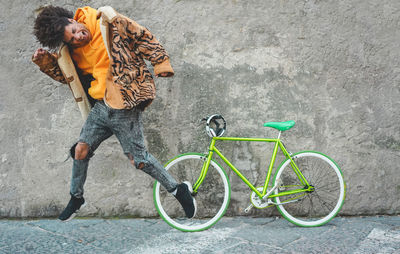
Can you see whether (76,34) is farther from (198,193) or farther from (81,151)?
(198,193)

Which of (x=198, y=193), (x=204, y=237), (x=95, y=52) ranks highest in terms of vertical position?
(x=95, y=52)

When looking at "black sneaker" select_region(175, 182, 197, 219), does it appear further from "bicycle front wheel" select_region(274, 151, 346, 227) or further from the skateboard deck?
the skateboard deck

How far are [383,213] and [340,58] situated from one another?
1668mm

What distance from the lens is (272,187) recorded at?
370 centimetres

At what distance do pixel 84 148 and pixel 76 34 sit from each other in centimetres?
95

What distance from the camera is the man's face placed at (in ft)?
9.64

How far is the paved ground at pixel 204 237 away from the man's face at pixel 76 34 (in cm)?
169

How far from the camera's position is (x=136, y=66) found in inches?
124

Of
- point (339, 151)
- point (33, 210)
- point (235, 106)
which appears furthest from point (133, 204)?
point (339, 151)

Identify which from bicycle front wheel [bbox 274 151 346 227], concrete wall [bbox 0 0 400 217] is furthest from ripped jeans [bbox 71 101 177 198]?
bicycle front wheel [bbox 274 151 346 227]

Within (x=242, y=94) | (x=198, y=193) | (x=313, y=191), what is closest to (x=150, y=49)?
(x=242, y=94)

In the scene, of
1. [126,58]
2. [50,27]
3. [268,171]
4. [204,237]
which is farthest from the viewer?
[268,171]

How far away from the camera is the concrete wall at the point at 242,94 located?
392cm

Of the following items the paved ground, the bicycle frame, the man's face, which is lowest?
the paved ground
